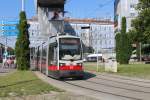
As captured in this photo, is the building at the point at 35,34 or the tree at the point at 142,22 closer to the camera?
the tree at the point at 142,22

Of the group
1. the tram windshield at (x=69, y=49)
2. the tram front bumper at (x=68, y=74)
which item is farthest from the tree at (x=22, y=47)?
the tram front bumper at (x=68, y=74)

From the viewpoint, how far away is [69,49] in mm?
32031

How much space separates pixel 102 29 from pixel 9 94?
120 meters

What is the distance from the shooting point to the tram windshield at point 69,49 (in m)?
31.8

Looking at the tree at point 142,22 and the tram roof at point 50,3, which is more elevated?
the tram roof at point 50,3

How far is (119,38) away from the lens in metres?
81.5

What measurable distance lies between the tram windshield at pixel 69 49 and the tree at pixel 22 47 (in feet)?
58.9

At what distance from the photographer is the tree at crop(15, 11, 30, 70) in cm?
4956

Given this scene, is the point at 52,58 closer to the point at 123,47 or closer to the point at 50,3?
the point at 123,47

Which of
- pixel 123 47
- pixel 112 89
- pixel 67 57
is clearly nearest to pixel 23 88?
pixel 112 89

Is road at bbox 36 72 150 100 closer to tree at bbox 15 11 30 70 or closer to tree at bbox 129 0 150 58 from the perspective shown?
tree at bbox 129 0 150 58

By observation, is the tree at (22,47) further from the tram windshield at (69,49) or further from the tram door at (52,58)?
the tram windshield at (69,49)

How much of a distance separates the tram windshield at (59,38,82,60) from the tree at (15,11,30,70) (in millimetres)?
17939

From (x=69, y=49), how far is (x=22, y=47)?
749 inches
